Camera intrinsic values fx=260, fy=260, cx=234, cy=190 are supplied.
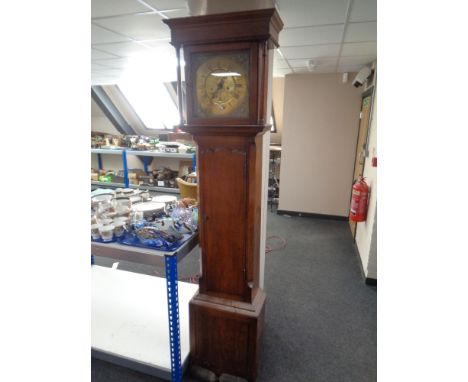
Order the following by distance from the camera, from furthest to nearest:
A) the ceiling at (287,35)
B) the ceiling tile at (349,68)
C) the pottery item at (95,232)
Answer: the ceiling tile at (349,68)
the ceiling at (287,35)
the pottery item at (95,232)

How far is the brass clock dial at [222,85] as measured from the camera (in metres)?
1.17

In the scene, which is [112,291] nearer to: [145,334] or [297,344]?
[145,334]

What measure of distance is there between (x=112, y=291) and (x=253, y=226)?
157 cm

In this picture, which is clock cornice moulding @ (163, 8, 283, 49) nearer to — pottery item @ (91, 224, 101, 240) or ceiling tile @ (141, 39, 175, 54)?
pottery item @ (91, 224, 101, 240)

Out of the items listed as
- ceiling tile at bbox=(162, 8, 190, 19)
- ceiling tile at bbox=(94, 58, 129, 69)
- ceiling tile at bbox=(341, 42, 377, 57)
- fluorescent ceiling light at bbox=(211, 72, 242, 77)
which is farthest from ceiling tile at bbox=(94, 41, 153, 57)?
ceiling tile at bbox=(341, 42, 377, 57)

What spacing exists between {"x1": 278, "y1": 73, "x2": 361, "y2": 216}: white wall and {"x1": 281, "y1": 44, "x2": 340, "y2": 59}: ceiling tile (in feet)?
3.59

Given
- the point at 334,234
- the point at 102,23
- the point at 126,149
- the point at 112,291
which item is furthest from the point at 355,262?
the point at 126,149

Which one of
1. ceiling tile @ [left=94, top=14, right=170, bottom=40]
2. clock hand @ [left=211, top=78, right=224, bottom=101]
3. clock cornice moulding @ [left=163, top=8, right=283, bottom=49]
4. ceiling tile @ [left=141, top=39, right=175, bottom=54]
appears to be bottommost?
clock hand @ [left=211, top=78, right=224, bottom=101]

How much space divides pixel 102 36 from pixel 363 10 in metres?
2.08

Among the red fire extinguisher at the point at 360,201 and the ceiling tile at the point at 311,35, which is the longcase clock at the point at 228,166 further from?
the red fire extinguisher at the point at 360,201

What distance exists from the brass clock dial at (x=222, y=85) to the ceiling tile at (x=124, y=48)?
5.56 ft

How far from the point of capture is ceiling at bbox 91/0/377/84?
163 centimetres

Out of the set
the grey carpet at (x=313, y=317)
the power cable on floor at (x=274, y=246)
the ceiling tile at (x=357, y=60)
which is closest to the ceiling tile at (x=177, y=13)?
the ceiling tile at (x=357, y=60)

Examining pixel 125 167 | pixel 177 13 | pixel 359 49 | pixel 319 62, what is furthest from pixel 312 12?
pixel 125 167
